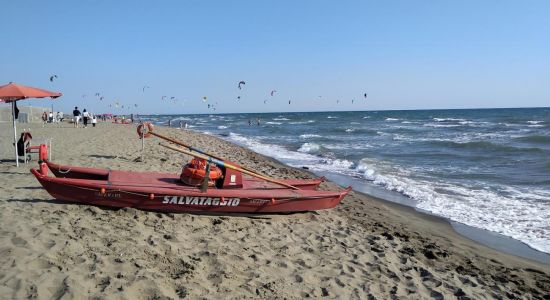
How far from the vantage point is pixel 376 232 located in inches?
275

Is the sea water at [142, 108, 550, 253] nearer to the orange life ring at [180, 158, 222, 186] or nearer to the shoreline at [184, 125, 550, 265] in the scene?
the shoreline at [184, 125, 550, 265]

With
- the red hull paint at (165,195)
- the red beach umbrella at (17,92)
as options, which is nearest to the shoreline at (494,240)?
the red hull paint at (165,195)

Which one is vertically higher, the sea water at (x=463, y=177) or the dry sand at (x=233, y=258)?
the dry sand at (x=233, y=258)

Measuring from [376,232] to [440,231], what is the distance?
5.21ft

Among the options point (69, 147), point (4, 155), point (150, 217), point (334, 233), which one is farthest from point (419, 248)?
point (69, 147)

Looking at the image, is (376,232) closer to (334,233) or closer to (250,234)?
(334,233)

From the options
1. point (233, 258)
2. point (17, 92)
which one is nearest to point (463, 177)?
point (233, 258)

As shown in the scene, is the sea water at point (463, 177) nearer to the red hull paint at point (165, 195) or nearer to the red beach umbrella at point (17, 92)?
the red hull paint at point (165, 195)

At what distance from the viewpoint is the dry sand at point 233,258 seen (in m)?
4.10

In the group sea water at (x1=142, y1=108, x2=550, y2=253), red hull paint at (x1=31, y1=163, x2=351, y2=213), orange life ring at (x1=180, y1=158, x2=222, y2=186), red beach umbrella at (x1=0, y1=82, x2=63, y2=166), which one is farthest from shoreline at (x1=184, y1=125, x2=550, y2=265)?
red beach umbrella at (x1=0, y1=82, x2=63, y2=166)

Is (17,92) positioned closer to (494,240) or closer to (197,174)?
(197,174)

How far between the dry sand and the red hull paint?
17 centimetres

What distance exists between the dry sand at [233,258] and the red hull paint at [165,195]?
0.55 ft

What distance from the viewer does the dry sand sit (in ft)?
13.5
